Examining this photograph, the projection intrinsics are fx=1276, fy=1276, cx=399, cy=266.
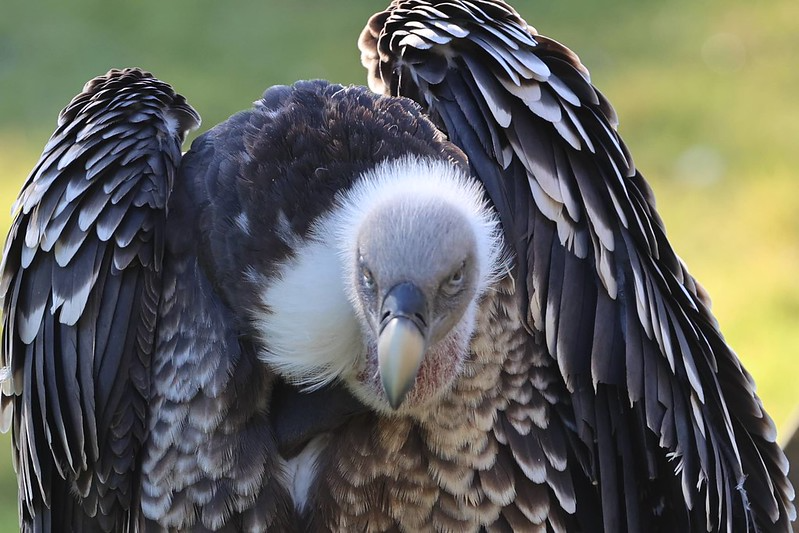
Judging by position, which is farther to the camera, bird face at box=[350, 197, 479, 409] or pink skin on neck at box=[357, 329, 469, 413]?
pink skin on neck at box=[357, 329, 469, 413]

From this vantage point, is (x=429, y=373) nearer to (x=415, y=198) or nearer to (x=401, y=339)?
(x=401, y=339)

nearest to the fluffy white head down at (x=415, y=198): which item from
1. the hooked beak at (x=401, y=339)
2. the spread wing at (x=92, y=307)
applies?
the hooked beak at (x=401, y=339)

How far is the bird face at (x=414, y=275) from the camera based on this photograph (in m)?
2.06

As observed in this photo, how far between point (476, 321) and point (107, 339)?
706mm

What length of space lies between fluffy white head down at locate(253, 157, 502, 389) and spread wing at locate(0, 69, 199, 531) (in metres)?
0.32

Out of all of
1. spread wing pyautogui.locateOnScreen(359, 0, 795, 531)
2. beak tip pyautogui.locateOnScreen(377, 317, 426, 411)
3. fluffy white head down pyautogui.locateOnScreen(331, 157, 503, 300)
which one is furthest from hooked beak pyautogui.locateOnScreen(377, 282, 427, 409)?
spread wing pyautogui.locateOnScreen(359, 0, 795, 531)

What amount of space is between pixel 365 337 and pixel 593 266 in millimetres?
485

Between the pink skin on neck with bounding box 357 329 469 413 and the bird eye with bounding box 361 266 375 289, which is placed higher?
the bird eye with bounding box 361 266 375 289

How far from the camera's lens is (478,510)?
247cm

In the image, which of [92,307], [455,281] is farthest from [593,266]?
[92,307]

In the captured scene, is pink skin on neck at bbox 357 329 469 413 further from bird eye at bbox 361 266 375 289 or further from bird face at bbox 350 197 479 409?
bird eye at bbox 361 266 375 289

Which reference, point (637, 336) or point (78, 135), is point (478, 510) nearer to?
point (637, 336)

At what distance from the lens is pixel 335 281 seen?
226 centimetres

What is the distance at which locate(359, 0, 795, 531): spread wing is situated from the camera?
95.3 inches
